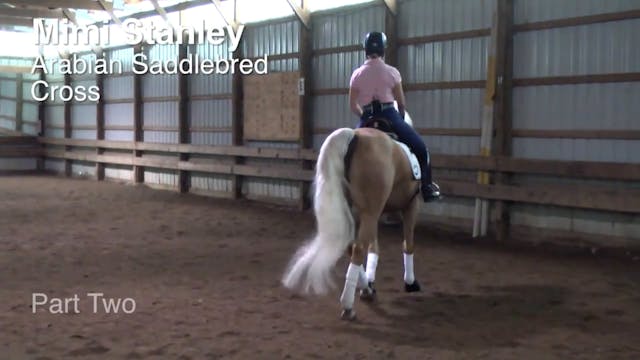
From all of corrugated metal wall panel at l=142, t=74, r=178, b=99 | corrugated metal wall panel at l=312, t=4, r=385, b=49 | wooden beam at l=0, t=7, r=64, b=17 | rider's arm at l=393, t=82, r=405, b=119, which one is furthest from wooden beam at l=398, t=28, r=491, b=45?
wooden beam at l=0, t=7, r=64, b=17

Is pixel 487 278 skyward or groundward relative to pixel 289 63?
groundward

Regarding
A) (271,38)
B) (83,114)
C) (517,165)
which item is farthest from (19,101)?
(517,165)

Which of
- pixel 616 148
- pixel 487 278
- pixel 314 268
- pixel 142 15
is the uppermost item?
pixel 142 15

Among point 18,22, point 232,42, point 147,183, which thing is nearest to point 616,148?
point 232,42

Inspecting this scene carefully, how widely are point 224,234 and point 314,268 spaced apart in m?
4.94

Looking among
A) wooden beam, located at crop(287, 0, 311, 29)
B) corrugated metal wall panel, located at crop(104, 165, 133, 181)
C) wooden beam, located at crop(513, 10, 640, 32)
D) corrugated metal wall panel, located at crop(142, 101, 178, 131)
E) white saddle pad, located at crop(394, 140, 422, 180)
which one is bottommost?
corrugated metal wall panel, located at crop(104, 165, 133, 181)

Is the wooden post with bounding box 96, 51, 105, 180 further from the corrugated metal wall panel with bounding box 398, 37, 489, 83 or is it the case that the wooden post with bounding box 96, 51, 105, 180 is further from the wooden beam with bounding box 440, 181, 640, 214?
the wooden beam with bounding box 440, 181, 640, 214

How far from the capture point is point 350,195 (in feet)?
17.0

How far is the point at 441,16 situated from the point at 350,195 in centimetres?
594

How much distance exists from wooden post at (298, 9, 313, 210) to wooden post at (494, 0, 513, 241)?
425 cm

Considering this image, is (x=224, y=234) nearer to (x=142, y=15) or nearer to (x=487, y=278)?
(x=487, y=278)

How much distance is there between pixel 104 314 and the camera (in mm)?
5184

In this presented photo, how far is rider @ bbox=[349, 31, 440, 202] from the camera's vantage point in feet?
18.4

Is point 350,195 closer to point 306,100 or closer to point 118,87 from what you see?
point 306,100
